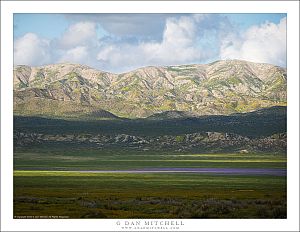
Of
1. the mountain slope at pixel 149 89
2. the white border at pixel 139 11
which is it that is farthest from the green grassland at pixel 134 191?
the mountain slope at pixel 149 89

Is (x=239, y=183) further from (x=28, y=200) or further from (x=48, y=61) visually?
(x=48, y=61)

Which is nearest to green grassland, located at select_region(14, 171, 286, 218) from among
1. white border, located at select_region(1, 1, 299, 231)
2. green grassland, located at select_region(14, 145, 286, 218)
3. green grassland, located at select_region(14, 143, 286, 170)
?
green grassland, located at select_region(14, 145, 286, 218)

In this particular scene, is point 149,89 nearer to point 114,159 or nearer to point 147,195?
point 114,159

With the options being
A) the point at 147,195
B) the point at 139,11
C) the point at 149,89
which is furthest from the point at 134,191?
the point at 149,89

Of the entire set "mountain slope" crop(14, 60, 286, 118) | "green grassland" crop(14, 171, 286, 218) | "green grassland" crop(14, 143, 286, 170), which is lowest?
"green grassland" crop(14, 171, 286, 218)

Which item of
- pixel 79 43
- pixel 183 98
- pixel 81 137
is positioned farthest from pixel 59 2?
pixel 183 98

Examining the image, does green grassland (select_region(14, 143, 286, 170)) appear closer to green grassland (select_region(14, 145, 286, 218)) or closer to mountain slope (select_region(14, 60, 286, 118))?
green grassland (select_region(14, 145, 286, 218))
